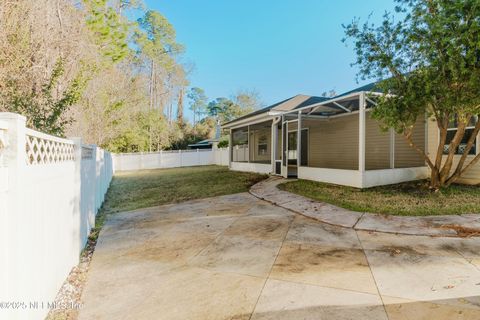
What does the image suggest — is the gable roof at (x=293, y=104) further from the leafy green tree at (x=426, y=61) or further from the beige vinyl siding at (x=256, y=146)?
the leafy green tree at (x=426, y=61)

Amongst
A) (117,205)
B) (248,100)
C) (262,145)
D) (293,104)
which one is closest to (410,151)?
(293,104)

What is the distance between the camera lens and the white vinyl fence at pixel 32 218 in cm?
163

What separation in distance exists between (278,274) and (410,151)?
914 centimetres

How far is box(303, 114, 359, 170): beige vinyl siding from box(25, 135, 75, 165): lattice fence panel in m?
10.7

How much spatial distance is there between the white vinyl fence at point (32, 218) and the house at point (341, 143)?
24.4 ft

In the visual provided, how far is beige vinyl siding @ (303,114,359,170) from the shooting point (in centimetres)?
1153

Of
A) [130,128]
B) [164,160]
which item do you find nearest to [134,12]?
[130,128]

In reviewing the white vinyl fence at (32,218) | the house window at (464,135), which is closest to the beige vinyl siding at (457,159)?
the house window at (464,135)

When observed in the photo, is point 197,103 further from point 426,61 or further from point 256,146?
point 426,61

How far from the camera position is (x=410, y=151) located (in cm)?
991

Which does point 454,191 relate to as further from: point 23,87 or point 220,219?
point 23,87

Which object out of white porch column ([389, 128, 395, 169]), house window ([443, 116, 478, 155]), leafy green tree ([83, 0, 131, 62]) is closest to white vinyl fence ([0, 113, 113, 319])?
white porch column ([389, 128, 395, 169])

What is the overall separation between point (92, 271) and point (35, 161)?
76.2 inches

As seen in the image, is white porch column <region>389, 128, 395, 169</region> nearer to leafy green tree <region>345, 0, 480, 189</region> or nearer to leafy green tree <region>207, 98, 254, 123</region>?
leafy green tree <region>345, 0, 480, 189</region>
